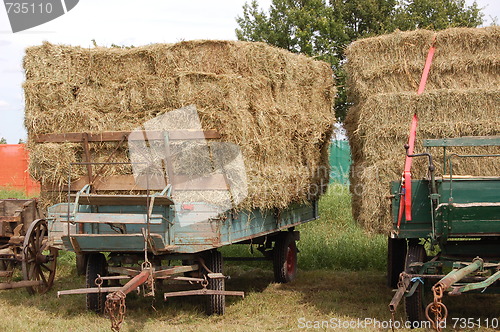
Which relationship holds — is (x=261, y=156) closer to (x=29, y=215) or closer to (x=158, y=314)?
(x=158, y=314)

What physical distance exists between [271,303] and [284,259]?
171 cm

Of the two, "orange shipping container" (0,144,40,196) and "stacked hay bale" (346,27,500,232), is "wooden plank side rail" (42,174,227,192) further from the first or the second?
"orange shipping container" (0,144,40,196)

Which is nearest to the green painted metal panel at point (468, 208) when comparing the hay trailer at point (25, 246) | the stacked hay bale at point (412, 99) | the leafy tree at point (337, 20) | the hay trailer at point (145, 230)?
the stacked hay bale at point (412, 99)

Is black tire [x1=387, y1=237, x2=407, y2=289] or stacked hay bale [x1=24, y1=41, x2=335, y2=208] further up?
stacked hay bale [x1=24, y1=41, x2=335, y2=208]

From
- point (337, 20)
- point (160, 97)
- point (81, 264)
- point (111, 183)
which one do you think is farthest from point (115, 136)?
point (337, 20)

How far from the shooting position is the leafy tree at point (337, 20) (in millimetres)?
23156

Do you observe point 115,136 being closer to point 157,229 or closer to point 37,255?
point 157,229

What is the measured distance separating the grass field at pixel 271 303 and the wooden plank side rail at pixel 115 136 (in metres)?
2.12

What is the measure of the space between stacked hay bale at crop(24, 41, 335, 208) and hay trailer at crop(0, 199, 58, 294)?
1.27m

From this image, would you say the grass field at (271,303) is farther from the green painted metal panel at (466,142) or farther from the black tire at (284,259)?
the green painted metal panel at (466,142)

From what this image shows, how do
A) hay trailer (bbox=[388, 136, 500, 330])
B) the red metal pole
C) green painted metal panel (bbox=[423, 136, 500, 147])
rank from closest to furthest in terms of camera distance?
hay trailer (bbox=[388, 136, 500, 330])
green painted metal panel (bbox=[423, 136, 500, 147])
the red metal pole

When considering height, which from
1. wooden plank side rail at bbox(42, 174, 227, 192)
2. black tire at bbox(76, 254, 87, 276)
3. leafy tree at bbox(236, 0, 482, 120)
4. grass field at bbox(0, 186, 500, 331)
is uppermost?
leafy tree at bbox(236, 0, 482, 120)

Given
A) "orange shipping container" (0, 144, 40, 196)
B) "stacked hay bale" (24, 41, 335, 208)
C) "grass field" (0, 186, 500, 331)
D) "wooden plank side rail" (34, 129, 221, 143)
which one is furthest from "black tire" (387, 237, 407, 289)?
"orange shipping container" (0, 144, 40, 196)

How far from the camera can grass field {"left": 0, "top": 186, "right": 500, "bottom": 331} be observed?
25.4ft
